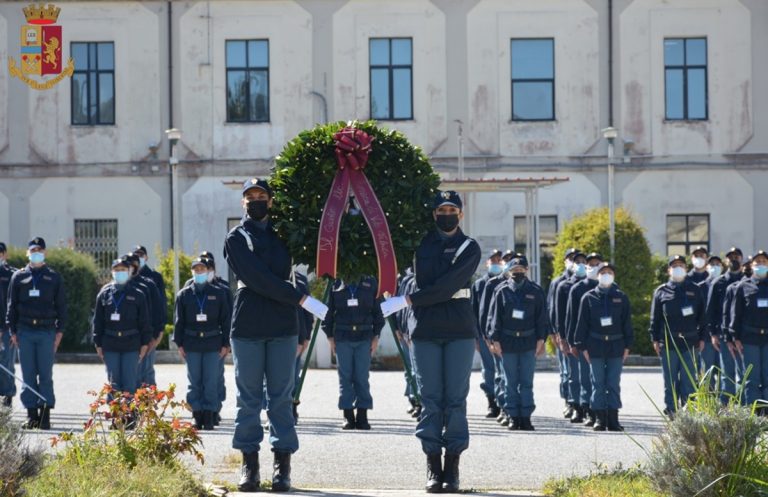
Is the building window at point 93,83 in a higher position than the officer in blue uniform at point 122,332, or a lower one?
higher

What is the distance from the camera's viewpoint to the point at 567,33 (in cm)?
3500

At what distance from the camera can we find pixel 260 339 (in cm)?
994

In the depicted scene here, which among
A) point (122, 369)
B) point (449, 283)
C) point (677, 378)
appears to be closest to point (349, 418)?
point (122, 369)

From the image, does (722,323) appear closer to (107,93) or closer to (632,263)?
(632,263)

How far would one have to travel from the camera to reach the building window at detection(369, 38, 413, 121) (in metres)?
35.1

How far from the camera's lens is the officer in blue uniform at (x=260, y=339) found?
387 inches

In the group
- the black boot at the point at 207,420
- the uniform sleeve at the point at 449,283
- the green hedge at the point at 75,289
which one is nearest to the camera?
the uniform sleeve at the point at 449,283

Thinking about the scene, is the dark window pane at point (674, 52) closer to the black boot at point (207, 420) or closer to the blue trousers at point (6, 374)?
the black boot at point (207, 420)

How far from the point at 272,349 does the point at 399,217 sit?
4.56 feet

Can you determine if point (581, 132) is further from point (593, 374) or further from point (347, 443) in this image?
point (347, 443)

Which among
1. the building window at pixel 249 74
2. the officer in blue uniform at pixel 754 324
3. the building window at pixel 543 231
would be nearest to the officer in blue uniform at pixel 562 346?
the officer in blue uniform at pixel 754 324

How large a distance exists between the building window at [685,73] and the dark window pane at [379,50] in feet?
23.8

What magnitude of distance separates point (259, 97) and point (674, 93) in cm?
1081

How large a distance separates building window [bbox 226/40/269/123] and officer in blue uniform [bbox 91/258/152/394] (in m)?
20.1
